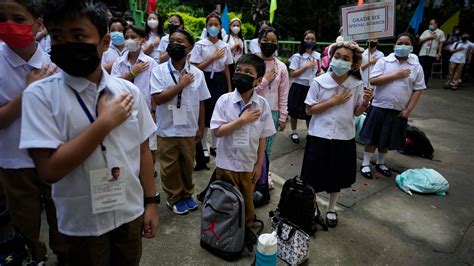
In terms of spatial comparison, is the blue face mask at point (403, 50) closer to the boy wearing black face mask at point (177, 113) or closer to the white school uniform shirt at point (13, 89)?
the boy wearing black face mask at point (177, 113)

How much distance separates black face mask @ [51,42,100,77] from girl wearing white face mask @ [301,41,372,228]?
2.22m

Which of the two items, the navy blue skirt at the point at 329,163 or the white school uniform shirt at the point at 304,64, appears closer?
the navy blue skirt at the point at 329,163

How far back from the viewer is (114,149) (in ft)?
4.78

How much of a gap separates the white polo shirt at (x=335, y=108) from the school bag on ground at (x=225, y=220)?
3.67 ft

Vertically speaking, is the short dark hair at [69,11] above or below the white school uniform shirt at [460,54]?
above

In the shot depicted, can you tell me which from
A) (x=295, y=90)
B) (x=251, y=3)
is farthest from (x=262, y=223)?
(x=251, y=3)

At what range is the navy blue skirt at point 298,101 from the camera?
5.46m

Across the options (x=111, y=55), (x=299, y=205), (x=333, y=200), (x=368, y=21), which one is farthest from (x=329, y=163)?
(x=111, y=55)

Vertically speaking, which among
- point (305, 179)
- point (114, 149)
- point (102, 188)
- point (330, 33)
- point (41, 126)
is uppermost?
point (330, 33)

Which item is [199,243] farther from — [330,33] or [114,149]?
[330,33]

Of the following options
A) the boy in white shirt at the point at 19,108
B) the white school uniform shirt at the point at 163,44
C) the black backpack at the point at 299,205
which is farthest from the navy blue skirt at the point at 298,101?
the boy in white shirt at the point at 19,108

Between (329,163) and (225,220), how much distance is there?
4.06ft

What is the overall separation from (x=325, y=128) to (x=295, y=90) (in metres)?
2.53

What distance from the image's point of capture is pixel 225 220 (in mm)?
2658
